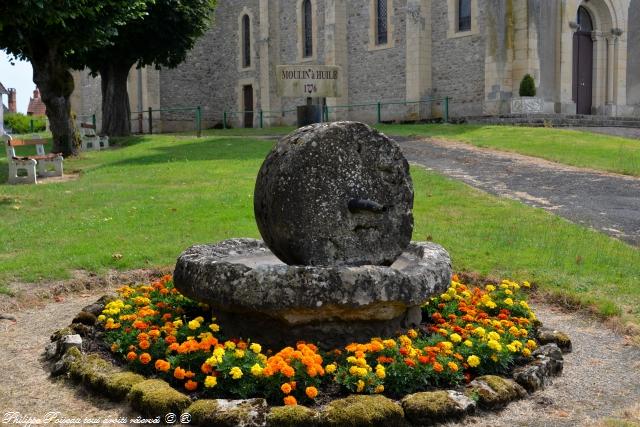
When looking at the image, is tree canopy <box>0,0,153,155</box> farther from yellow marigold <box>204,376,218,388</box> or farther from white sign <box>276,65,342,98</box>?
yellow marigold <box>204,376,218,388</box>

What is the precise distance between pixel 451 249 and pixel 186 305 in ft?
12.4

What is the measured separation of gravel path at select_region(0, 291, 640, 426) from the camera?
14.1 ft

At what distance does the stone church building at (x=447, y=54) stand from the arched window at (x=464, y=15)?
1.5 inches

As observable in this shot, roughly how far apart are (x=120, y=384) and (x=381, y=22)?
89.2 feet

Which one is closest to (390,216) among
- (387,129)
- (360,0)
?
(387,129)

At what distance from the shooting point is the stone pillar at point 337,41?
101 feet

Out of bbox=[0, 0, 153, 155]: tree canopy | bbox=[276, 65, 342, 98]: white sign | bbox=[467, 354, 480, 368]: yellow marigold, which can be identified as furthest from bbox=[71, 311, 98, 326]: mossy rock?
bbox=[0, 0, 153, 155]: tree canopy

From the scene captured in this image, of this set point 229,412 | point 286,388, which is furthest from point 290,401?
point 229,412

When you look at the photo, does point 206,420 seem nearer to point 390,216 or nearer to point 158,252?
point 390,216

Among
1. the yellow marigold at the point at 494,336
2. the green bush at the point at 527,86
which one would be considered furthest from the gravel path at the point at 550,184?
the green bush at the point at 527,86

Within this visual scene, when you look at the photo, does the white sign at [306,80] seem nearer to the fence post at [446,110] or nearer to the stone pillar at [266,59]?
the fence post at [446,110]

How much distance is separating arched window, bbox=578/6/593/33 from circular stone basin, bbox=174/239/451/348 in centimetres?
2508

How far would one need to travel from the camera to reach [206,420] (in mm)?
4020

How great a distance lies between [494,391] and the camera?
4.45 m
